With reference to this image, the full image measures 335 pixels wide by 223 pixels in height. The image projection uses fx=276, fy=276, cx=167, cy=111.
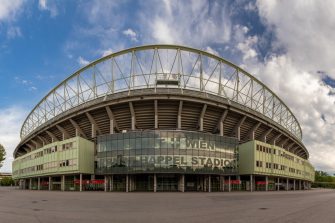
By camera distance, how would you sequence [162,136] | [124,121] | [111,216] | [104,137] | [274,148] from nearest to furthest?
[111,216]
[162,136]
[104,137]
[124,121]
[274,148]

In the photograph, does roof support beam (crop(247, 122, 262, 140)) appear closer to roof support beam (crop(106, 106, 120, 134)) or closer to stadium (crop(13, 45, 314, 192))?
stadium (crop(13, 45, 314, 192))

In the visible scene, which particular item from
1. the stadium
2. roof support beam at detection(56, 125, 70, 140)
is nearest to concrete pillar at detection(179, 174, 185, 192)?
the stadium

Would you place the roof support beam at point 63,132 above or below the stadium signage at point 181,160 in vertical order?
above

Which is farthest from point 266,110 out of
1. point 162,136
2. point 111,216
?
point 111,216

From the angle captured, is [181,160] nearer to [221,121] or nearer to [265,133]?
[221,121]

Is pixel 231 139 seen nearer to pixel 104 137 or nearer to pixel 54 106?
pixel 104 137

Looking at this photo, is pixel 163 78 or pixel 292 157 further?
pixel 292 157

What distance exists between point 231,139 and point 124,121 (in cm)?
2097

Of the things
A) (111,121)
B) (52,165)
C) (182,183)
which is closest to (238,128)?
(182,183)

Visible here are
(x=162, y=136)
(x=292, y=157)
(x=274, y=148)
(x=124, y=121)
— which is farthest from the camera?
(x=292, y=157)

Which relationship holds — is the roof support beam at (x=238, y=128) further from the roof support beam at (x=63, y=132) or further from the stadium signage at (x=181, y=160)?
the roof support beam at (x=63, y=132)

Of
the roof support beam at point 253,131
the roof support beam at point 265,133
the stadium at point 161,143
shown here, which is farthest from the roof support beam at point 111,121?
the roof support beam at point 265,133

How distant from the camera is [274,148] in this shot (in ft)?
189

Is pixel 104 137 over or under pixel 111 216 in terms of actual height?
over
